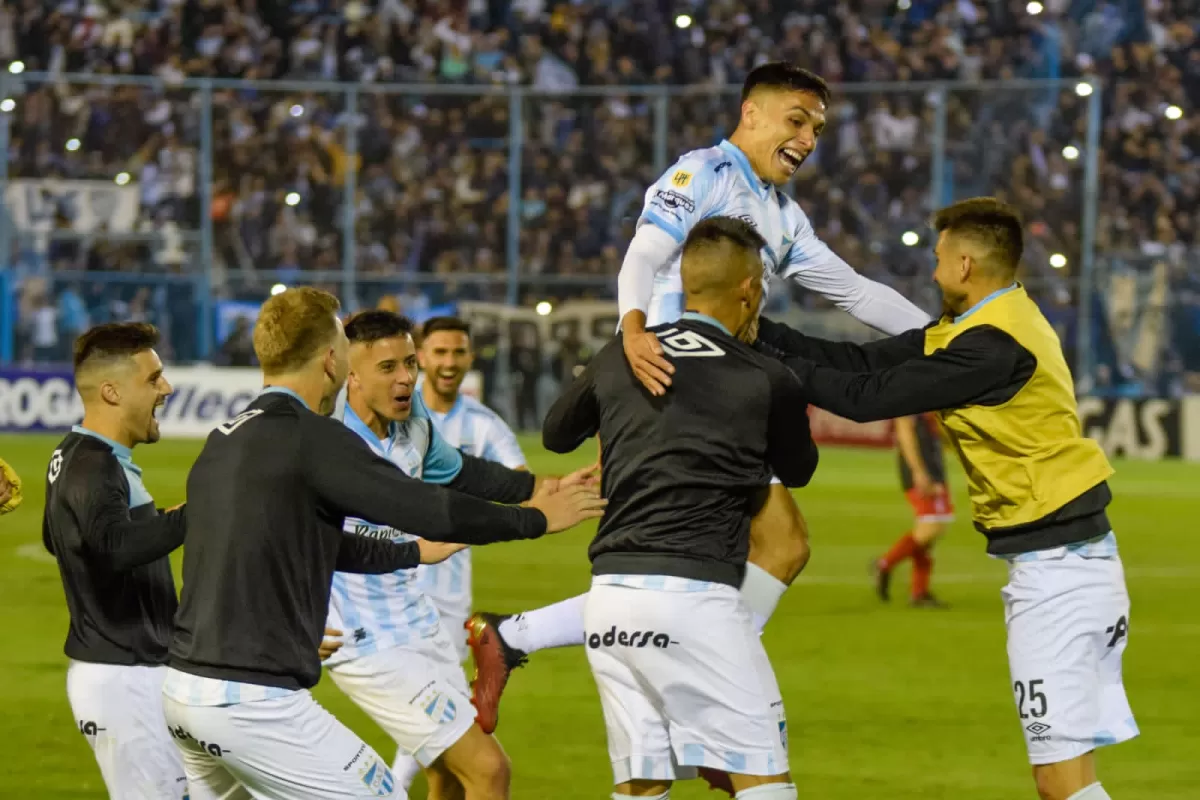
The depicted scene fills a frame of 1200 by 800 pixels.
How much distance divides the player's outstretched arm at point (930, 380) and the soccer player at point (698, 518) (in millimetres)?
443

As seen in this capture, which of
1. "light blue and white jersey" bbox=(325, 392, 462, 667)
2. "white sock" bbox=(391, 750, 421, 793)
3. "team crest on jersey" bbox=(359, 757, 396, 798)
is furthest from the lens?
"white sock" bbox=(391, 750, 421, 793)

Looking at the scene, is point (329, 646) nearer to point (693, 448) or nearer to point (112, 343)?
point (112, 343)

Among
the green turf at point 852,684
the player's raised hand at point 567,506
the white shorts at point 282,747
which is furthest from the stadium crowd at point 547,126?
the white shorts at point 282,747

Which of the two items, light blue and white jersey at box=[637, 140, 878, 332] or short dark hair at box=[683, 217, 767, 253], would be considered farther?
light blue and white jersey at box=[637, 140, 878, 332]

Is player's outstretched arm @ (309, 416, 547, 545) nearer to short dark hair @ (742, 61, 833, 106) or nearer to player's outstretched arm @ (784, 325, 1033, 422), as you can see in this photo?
player's outstretched arm @ (784, 325, 1033, 422)

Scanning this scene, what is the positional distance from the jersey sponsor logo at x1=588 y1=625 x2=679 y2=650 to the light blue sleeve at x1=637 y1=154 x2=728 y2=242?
1.57 m

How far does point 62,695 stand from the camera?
10.4 meters

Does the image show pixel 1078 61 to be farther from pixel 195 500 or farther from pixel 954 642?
pixel 195 500

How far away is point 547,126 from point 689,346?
2267cm

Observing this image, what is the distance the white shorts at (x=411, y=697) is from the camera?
21.7ft

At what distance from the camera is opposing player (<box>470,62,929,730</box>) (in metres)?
6.49

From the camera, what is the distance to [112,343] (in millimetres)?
6066

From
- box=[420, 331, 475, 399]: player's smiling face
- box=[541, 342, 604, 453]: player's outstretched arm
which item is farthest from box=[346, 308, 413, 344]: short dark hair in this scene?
box=[420, 331, 475, 399]: player's smiling face

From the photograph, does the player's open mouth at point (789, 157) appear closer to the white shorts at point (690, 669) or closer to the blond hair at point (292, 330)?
the white shorts at point (690, 669)
